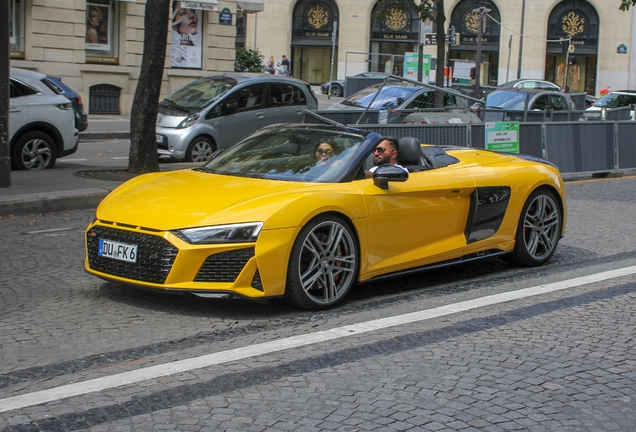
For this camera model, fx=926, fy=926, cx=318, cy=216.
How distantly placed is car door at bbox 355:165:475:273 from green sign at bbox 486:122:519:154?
854cm

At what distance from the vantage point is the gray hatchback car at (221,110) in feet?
54.2

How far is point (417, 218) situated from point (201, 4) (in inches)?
906

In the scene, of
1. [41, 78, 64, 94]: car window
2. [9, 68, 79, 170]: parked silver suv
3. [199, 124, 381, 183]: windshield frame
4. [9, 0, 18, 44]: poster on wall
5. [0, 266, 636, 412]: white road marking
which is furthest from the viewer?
[9, 0, 18, 44]: poster on wall

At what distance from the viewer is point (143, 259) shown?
5.91 meters

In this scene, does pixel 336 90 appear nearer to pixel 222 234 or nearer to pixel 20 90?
pixel 20 90

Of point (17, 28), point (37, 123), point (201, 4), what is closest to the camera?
point (37, 123)

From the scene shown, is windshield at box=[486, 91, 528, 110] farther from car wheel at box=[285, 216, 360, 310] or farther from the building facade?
the building facade

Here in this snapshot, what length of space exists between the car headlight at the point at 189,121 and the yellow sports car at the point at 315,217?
28.9 ft

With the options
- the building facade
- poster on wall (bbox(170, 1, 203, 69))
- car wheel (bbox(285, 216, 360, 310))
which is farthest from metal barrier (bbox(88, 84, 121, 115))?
the building facade

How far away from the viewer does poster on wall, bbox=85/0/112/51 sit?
26844mm

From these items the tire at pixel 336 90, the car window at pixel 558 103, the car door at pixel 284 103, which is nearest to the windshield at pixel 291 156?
the car door at pixel 284 103

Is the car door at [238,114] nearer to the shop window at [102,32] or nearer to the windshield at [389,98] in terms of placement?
the windshield at [389,98]

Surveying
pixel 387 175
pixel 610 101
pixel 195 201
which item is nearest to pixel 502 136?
pixel 387 175

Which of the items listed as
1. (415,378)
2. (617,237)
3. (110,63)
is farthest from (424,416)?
(110,63)
